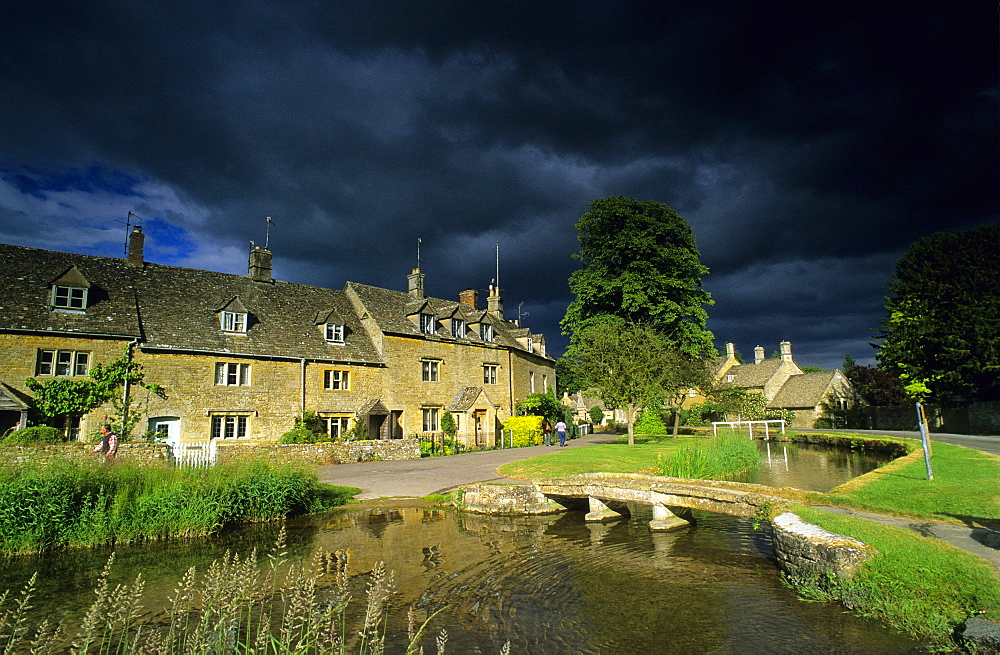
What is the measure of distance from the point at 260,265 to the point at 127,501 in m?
24.7

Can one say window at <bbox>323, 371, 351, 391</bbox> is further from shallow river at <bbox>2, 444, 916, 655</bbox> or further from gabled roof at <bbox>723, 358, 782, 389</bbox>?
gabled roof at <bbox>723, 358, 782, 389</bbox>

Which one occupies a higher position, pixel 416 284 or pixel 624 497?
pixel 416 284

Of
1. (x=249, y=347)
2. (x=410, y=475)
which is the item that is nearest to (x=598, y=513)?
(x=410, y=475)

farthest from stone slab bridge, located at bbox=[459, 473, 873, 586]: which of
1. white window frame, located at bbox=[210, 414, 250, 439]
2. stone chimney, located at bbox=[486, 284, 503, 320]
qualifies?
stone chimney, located at bbox=[486, 284, 503, 320]

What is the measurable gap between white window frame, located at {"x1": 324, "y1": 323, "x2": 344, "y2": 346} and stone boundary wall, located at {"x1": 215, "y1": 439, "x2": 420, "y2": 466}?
8389 mm

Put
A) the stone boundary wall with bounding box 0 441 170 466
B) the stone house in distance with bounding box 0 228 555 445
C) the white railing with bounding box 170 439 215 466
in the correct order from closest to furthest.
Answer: the stone boundary wall with bounding box 0 441 170 466 → the white railing with bounding box 170 439 215 466 → the stone house in distance with bounding box 0 228 555 445

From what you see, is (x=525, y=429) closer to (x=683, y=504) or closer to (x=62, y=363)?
(x=683, y=504)

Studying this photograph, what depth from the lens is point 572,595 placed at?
861 centimetres

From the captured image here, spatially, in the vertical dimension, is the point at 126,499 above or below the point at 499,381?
Result: below

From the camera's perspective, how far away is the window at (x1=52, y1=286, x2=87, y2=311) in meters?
25.2

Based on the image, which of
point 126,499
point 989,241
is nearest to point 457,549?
point 126,499

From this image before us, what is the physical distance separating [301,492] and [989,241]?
41967 millimetres

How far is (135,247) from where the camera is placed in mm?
30219

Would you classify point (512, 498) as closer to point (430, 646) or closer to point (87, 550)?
point (430, 646)
